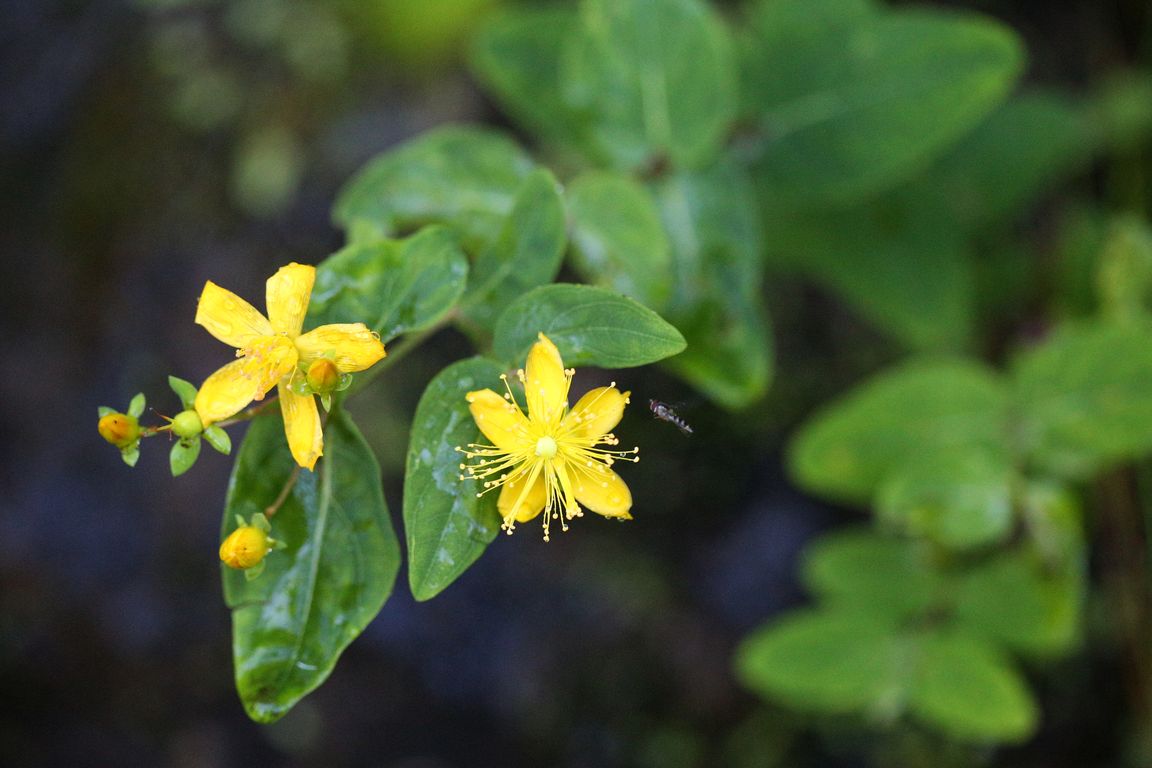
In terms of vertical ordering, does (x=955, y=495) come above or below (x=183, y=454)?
below

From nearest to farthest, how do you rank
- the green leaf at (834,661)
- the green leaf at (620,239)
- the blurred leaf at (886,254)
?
the green leaf at (620,239) → the green leaf at (834,661) → the blurred leaf at (886,254)

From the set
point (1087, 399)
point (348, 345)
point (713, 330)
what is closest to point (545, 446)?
point (348, 345)

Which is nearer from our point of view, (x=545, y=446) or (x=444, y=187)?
(x=545, y=446)

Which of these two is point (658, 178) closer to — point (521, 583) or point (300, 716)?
point (521, 583)

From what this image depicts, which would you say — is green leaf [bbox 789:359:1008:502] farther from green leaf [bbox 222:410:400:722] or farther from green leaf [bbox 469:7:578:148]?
green leaf [bbox 222:410:400:722]

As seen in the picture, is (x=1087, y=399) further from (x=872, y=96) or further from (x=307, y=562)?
(x=307, y=562)

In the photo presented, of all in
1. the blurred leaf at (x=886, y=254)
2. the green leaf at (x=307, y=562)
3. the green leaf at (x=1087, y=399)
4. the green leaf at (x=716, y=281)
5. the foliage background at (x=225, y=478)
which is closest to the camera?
the green leaf at (x=307, y=562)

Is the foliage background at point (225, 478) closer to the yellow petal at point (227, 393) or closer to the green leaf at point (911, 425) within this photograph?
the green leaf at point (911, 425)

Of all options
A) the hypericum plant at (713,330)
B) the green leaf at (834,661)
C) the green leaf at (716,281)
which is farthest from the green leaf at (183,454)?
the green leaf at (834,661)
